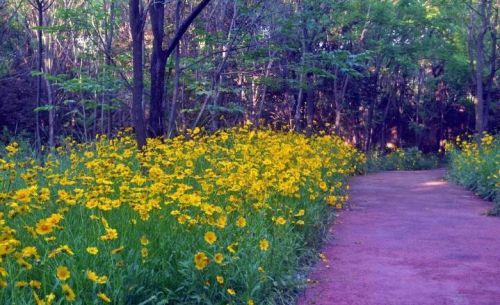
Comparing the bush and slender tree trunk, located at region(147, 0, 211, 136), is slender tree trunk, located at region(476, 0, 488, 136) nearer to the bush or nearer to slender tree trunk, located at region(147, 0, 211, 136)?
the bush

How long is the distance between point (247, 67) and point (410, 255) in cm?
755

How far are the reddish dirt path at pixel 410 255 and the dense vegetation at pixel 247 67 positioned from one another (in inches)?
103

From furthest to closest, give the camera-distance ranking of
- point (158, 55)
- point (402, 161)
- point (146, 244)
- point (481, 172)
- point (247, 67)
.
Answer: point (402, 161), point (247, 67), point (481, 172), point (158, 55), point (146, 244)

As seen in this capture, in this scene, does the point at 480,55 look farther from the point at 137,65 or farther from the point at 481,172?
the point at 137,65

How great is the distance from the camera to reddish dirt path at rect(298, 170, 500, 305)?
4379mm

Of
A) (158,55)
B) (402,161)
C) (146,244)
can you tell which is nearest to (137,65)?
(158,55)

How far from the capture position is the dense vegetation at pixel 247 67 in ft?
30.5

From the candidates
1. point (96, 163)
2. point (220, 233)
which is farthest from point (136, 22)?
point (220, 233)

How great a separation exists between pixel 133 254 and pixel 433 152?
18.6 metres

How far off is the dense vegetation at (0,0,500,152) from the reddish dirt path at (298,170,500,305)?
2.63 metres

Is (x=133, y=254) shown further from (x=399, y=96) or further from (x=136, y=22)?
(x=399, y=96)

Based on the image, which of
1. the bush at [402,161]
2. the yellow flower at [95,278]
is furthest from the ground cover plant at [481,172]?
the yellow flower at [95,278]

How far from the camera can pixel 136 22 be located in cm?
759

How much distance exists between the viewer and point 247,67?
489 inches
